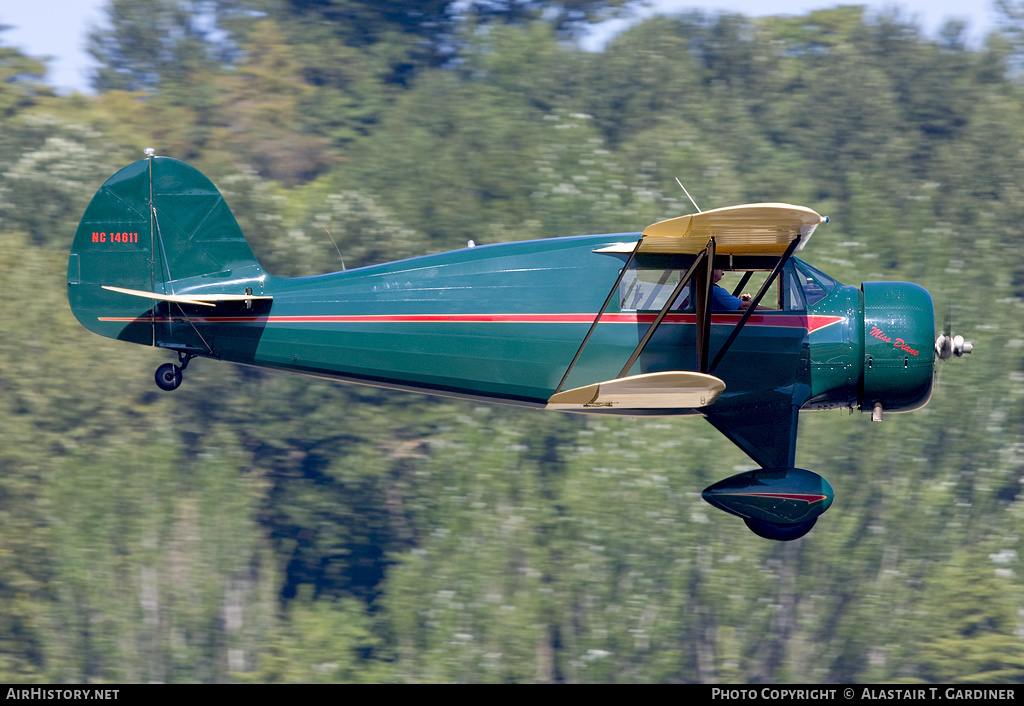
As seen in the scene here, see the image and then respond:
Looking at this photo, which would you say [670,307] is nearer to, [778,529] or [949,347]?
[778,529]

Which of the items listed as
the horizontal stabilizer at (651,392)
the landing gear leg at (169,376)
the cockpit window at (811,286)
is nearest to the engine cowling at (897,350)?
the cockpit window at (811,286)

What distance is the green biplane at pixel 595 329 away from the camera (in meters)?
11.5

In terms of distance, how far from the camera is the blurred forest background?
26.9 m

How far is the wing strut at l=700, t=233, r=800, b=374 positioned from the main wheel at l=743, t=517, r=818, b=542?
155 centimetres

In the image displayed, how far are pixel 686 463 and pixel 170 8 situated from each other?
35687 mm

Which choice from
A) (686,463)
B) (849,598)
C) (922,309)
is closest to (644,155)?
(686,463)

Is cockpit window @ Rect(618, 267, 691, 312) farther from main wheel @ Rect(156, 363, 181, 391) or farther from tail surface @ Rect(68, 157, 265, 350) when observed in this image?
main wheel @ Rect(156, 363, 181, 391)

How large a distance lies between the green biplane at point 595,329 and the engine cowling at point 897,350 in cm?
1

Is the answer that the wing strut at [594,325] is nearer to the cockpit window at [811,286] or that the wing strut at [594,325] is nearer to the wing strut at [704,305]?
the wing strut at [704,305]

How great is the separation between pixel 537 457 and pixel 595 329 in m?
17.5

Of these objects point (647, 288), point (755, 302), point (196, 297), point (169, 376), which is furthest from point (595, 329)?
point (169, 376)

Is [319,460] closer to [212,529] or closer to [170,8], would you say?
[212,529]

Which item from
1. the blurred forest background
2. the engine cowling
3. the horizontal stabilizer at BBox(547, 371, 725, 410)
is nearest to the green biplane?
the engine cowling

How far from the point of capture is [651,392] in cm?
1080
